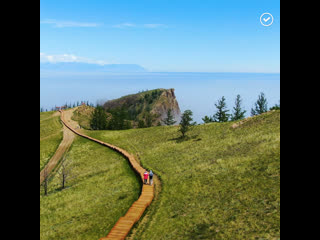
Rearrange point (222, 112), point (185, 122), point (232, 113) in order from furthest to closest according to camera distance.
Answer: point (232, 113)
point (222, 112)
point (185, 122)

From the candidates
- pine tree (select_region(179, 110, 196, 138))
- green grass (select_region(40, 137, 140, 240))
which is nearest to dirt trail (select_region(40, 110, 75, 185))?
green grass (select_region(40, 137, 140, 240))

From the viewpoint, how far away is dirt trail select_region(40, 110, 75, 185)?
48.8 m

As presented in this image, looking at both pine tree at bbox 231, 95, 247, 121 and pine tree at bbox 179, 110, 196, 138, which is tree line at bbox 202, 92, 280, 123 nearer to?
pine tree at bbox 231, 95, 247, 121

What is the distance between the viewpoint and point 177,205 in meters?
23.2

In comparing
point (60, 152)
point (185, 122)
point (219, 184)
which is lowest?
point (60, 152)

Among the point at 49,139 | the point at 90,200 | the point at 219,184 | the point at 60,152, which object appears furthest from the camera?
the point at 49,139

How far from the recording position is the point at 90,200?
29.7m

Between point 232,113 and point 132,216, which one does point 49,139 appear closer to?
point 132,216

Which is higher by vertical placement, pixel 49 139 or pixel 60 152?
pixel 49 139

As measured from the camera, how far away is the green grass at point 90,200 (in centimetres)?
2266

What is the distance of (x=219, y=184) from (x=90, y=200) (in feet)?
47.6

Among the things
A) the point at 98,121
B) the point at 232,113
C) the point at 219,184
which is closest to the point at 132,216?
the point at 219,184

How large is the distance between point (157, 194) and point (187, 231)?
26.7 ft

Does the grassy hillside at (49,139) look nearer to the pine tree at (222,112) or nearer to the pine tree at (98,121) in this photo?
the pine tree at (98,121)
